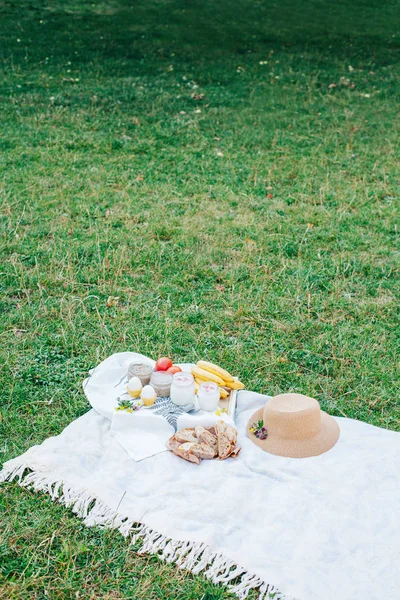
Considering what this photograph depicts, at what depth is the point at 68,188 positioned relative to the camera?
Answer: 823cm

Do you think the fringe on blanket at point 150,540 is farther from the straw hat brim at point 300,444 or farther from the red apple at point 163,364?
the red apple at point 163,364

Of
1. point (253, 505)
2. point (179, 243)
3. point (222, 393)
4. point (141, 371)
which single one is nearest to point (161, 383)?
point (141, 371)

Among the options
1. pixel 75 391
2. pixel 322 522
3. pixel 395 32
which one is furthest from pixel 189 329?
pixel 395 32

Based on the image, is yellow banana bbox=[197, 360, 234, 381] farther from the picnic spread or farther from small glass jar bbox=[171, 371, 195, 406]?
small glass jar bbox=[171, 371, 195, 406]

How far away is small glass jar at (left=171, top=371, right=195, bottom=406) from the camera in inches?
167

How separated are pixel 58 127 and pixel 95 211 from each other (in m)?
3.53

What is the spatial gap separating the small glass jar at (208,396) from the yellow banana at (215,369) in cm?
21

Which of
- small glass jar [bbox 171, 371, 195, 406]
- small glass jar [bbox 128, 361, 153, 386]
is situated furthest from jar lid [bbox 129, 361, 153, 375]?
small glass jar [bbox 171, 371, 195, 406]

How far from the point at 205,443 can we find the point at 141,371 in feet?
2.68

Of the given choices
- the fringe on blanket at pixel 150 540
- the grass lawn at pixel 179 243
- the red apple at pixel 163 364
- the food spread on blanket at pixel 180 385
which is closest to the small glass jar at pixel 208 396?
the food spread on blanket at pixel 180 385

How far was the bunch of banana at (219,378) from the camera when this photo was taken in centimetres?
450

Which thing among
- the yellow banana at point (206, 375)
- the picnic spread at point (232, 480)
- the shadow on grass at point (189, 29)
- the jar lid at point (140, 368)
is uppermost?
the shadow on grass at point (189, 29)

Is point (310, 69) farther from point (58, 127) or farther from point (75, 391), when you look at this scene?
point (75, 391)

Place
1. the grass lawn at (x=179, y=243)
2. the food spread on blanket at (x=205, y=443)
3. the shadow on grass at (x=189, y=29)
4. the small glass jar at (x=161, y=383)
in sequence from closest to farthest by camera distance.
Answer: the food spread on blanket at (x=205, y=443) → the grass lawn at (x=179, y=243) → the small glass jar at (x=161, y=383) → the shadow on grass at (x=189, y=29)
